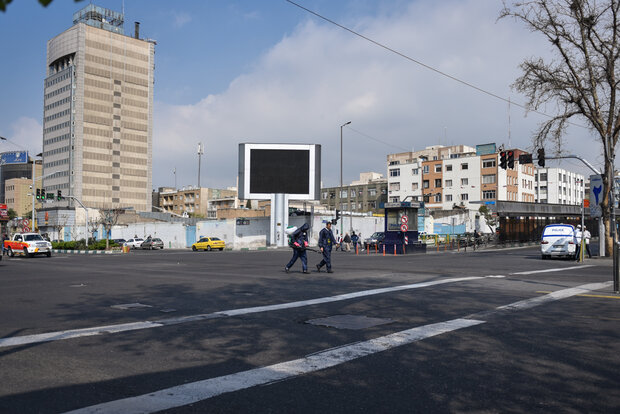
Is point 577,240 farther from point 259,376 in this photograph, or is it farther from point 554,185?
point 554,185

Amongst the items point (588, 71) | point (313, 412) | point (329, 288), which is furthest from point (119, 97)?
point (313, 412)

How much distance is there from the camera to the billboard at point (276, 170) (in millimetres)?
52906

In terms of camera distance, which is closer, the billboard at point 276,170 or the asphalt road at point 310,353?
the asphalt road at point 310,353

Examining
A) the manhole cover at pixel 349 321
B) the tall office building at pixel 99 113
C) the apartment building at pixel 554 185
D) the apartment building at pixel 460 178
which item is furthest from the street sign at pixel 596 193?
the tall office building at pixel 99 113

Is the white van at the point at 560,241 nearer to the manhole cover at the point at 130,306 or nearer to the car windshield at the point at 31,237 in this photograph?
the manhole cover at the point at 130,306

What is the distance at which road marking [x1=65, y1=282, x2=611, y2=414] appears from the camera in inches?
Answer: 163

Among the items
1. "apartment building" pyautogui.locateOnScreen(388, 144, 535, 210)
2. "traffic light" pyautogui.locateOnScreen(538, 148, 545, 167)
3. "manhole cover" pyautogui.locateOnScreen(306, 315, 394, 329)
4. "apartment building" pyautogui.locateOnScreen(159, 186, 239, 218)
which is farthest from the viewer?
"apartment building" pyautogui.locateOnScreen(159, 186, 239, 218)

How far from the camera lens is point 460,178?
9188 cm

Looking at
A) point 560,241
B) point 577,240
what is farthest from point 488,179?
point 560,241

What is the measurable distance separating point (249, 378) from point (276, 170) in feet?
159

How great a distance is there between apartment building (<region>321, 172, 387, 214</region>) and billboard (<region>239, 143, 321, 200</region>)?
5279 centimetres

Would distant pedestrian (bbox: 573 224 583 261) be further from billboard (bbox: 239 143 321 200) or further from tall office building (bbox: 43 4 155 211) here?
tall office building (bbox: 43 4 155 211)

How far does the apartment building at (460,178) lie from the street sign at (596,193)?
56258 mm

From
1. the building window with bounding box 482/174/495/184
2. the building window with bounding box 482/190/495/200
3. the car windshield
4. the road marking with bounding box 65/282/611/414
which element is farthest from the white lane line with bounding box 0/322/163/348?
the building window with bounding box 482/174/495/184
